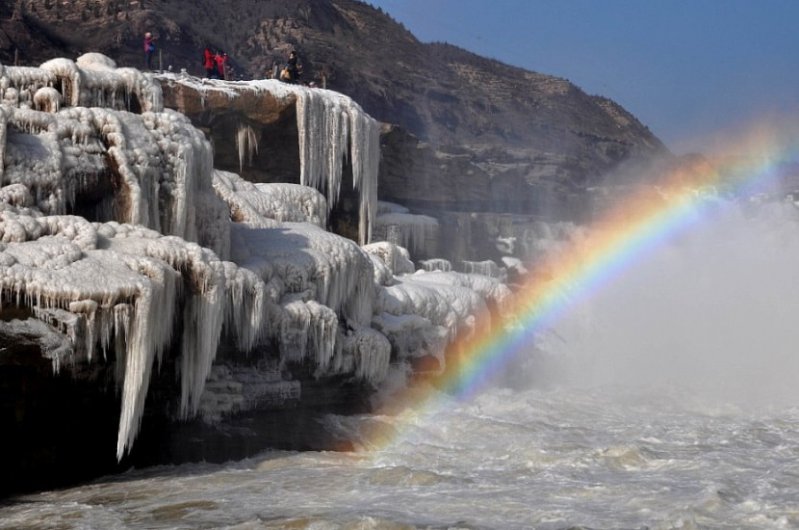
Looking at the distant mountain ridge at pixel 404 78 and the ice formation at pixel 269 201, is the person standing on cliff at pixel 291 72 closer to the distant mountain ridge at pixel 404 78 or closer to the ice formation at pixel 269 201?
the distant mountain ridge at pixel 404 78

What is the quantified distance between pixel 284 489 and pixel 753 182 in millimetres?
46023

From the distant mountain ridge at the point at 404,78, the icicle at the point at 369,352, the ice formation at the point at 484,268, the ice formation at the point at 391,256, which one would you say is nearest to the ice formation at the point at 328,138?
the ice formation at the point at 391,256

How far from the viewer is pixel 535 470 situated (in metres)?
11.3

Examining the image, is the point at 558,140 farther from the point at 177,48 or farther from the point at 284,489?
the point at 284,489

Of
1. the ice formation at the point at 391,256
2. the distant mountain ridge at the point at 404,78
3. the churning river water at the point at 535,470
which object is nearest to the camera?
→ the churning river water at the point at 535,470

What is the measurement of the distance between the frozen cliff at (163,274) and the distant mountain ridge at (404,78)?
12.1m

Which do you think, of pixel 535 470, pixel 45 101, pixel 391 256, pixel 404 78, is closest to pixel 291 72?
pixel 391 256

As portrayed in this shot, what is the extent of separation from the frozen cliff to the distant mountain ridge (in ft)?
39.6

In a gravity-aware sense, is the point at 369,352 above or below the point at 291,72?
below

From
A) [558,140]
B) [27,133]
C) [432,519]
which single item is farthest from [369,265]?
[558,140]

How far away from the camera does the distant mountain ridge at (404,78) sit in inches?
1145

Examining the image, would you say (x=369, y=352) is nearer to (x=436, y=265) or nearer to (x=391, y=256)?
(x=391, y=256)

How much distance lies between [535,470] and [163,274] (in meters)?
4.58

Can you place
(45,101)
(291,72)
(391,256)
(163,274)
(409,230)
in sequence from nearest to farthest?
(163,274) < (45,101) < (391,256) < (291,72) < (409,230)
